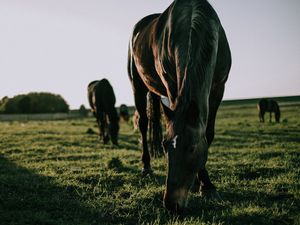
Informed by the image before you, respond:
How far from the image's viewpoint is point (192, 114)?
283 centimetres

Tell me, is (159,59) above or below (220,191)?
above

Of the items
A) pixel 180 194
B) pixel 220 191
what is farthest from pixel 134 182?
pixel 180 194

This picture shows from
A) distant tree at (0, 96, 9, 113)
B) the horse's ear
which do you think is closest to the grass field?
the horse's ear

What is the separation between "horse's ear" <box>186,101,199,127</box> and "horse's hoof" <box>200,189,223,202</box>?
5.94 feet

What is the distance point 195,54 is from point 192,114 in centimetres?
80

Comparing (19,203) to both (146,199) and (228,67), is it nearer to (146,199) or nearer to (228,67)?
(146,199)

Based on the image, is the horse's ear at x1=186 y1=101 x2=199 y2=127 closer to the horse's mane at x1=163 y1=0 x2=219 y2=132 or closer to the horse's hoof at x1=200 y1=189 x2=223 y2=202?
the horse's mane at x1=163 y1=0 x2=219 y2=132

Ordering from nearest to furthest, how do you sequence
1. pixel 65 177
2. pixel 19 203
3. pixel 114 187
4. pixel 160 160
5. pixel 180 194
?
pixel 180 194, pixel 19 203, pixel 114 187, pixel 65 177, pixel 160 160

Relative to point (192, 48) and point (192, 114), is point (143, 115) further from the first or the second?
point (192, 114)

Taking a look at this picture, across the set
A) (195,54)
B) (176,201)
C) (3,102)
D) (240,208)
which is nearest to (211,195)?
(240,208)

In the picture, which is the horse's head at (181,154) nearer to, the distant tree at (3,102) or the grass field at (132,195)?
the grass field at (132,195)

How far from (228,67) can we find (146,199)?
7.71 feet

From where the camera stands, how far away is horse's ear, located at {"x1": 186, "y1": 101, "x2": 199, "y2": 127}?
9.23 ft

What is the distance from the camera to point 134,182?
18.2 feet
